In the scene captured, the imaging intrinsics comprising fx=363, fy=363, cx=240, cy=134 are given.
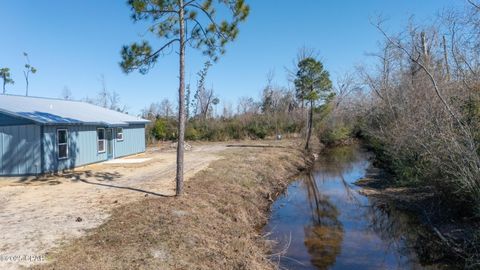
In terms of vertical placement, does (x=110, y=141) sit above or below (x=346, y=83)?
below

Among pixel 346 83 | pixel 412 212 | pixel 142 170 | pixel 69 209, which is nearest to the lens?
pixel 69 209

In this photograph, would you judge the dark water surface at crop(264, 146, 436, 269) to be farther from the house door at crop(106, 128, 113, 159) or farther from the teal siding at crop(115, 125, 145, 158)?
the teal siding at crop(115, 125, 145, 158)

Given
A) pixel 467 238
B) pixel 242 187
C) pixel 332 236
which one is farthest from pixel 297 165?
pixel 467 238

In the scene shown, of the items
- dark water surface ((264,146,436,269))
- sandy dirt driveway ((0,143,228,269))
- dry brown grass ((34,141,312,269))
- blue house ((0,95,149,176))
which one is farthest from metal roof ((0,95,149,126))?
dark water surface ((264,146,436,269))

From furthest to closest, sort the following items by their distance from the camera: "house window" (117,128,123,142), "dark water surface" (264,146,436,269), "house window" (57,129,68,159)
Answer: "house window" (117,128,123,142), "house window" (57,129,68,159), "dark water surface" (264,146,436,269)

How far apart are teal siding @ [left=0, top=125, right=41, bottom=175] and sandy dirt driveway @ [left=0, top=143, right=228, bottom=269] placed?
2.07 feet

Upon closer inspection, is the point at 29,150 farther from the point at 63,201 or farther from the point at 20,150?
the point at 63,201

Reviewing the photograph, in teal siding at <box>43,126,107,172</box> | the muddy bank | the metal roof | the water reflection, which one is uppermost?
the metal roof

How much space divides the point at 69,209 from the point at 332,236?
6663mm

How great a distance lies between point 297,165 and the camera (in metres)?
21.5

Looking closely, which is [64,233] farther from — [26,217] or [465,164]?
[465,164]

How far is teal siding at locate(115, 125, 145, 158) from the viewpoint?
2075 cm

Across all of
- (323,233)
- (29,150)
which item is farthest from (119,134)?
(323,233)

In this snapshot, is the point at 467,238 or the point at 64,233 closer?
the point at 64,233
